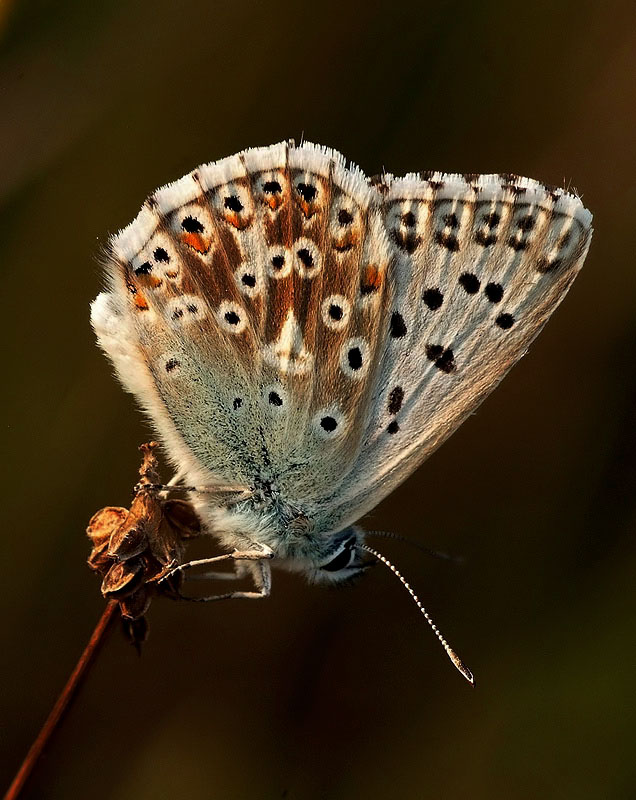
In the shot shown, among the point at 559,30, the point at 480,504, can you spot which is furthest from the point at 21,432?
the point at 559,30

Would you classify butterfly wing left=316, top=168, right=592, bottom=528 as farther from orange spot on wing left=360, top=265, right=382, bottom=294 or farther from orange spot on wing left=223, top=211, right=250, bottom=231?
orange spot on wing left=223, top=211, right=250, bottom=231

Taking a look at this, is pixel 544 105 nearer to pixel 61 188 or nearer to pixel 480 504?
pixel 480 504

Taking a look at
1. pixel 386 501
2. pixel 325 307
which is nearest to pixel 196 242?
pixel 325 307

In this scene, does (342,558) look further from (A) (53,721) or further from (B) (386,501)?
(B) (386,501)

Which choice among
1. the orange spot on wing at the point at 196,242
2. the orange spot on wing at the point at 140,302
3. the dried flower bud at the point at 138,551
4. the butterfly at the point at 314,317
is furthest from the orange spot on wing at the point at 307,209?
the dried flower bud at the point at 138,551

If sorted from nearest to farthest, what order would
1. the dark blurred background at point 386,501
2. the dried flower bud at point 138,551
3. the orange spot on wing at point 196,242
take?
the dried flower bud at point 138,551
the orange spot on wing at point 196,242
the dark blurred background at point 386,501

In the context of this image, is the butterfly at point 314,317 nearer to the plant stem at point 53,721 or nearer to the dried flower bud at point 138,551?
the dried flower bud at point 138,551

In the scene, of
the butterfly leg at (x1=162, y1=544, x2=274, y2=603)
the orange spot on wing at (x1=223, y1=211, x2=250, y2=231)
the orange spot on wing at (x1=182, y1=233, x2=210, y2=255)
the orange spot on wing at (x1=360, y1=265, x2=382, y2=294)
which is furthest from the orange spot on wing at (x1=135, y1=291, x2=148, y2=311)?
the butterfly leg at (x1=162, y1=544, x2=274, y2=603)
